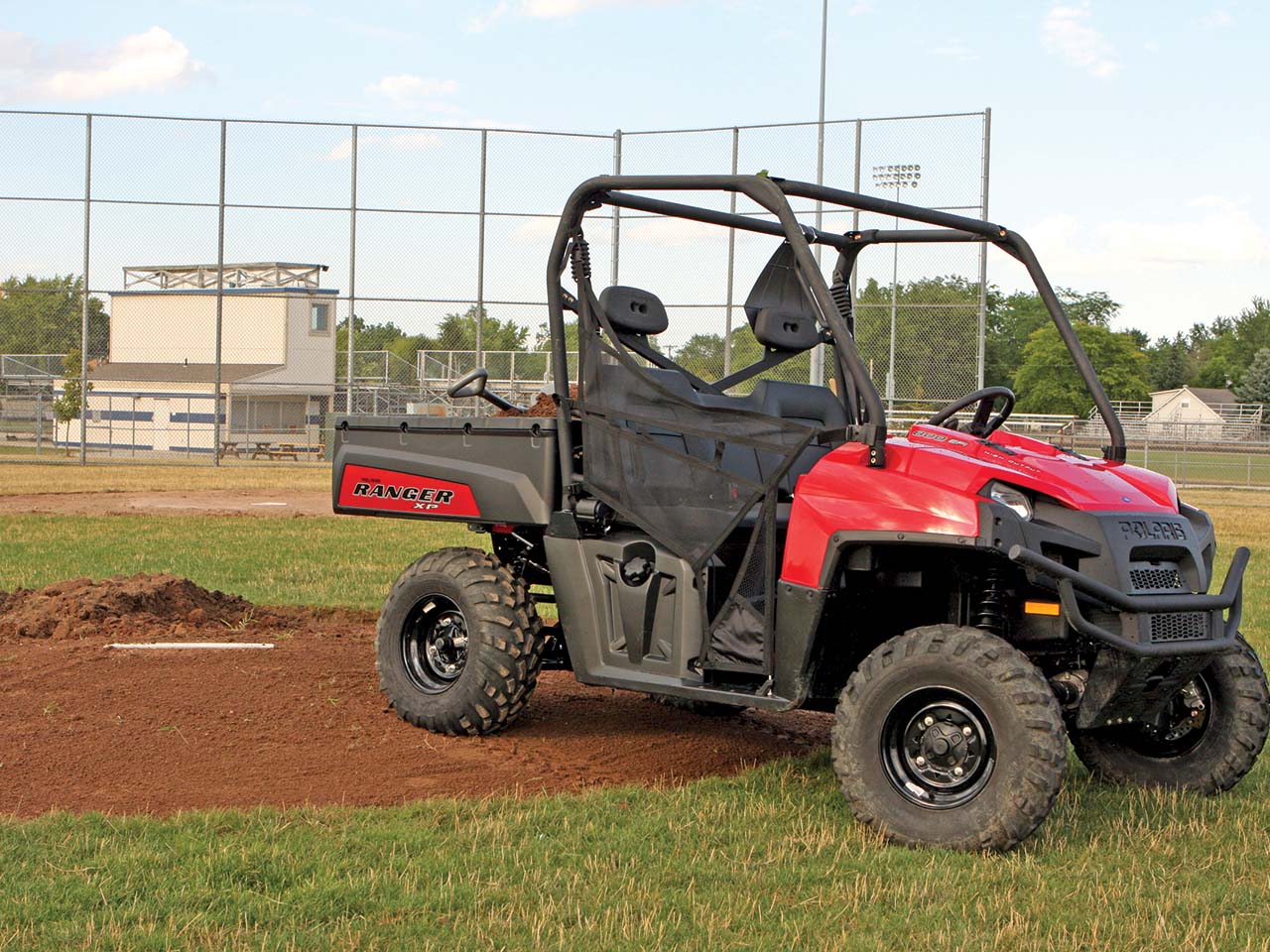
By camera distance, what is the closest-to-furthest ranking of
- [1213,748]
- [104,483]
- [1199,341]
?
[1213,748], [104,483], [1199,341]

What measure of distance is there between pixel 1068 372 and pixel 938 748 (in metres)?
66.7

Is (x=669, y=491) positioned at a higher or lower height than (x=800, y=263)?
lower

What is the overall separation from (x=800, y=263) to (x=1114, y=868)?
2.45 m

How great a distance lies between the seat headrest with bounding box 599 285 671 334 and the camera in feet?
22.0

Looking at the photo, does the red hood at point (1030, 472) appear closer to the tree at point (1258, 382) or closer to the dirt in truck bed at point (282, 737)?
the dirt in truck bed at point (282, 737)

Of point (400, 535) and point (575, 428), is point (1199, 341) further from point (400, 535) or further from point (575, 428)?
point (575, 428)

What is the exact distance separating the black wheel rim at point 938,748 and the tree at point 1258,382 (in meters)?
102

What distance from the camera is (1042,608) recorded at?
5.66 m

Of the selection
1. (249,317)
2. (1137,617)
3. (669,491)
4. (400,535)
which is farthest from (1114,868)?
(249,317)

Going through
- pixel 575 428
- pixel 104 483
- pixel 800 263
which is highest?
pixel 800 263

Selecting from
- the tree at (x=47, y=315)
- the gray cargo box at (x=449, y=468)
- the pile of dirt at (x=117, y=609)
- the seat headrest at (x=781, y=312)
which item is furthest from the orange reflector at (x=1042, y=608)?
the tree at (x=47, y=315)

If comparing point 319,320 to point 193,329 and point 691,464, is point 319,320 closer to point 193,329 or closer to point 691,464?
point 193,329

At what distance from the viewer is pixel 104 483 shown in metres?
26.5

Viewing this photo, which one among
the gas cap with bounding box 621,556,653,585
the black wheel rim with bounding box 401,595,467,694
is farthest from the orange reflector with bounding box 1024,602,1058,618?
the black wheel rim with bounding box 401,595,467,694
